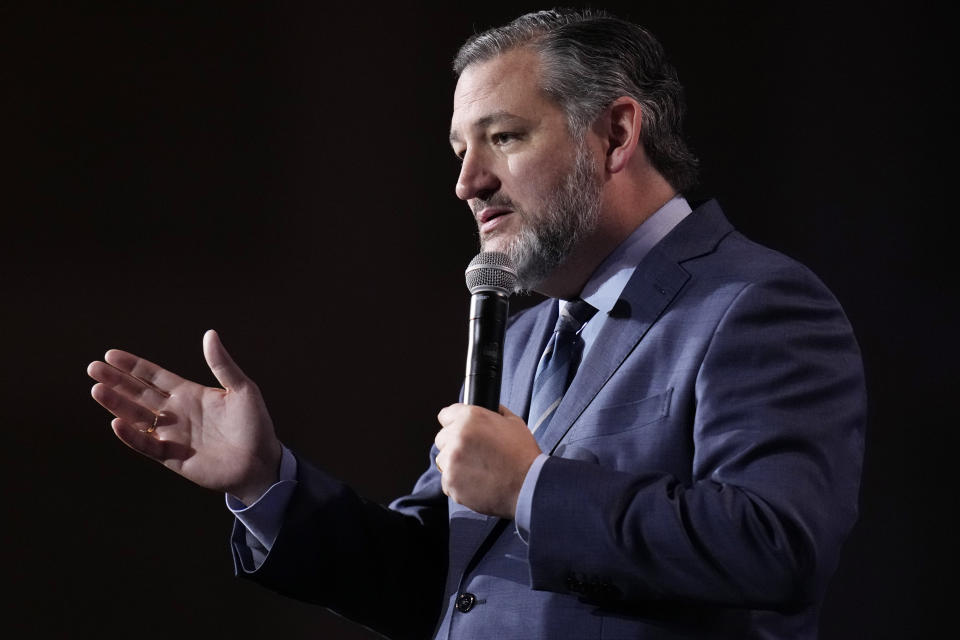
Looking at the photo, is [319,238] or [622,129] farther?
[319,238]

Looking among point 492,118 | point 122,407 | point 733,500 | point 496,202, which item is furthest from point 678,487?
point 122,407

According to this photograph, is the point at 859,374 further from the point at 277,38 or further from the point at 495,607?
the point at 277,38

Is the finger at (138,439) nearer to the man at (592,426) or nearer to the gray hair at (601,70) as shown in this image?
the man at (592,426)

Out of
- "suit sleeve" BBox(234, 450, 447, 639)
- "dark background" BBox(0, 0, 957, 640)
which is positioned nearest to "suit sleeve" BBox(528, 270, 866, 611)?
"suit sleeve" BBox(234, 450, 447, 639)

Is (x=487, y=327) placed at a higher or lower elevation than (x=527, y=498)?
higher

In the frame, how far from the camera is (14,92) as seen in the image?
275 cm

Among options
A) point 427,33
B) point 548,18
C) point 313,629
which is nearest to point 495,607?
point 548,18

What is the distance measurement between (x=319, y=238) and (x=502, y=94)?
110 cm

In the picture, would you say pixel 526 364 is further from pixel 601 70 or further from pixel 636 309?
pixel 601 70

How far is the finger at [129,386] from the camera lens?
5.62 feet

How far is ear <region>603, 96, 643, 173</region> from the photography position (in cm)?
197

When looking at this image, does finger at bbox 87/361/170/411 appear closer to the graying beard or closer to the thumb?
→ the thumb

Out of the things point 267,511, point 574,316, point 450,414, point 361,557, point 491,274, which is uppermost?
point 491,274

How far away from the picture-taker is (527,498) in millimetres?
1365
